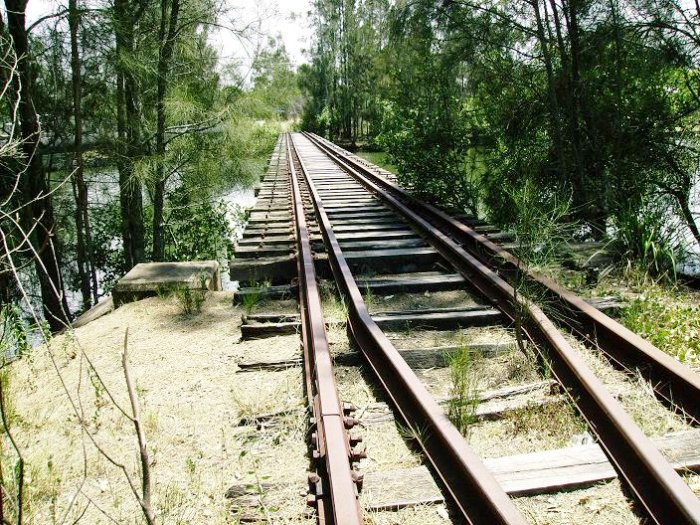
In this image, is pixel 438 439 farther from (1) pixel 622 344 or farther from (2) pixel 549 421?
(1) pixel 622 344

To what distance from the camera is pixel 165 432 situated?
2527mm

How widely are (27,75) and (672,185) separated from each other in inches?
333

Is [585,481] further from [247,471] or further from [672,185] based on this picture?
[672,185]

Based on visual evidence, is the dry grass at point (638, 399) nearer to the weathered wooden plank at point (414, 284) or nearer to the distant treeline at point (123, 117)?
the weathered wooden plank at point (414, 284)

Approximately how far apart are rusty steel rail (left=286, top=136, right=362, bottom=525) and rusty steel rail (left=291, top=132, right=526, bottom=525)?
28cm

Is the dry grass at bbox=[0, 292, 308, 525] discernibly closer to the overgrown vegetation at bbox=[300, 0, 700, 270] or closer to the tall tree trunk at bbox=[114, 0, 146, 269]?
the overgrown vegetation at bbox=[300, 0, 700, 270]

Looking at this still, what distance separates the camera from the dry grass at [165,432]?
2059 millimetres

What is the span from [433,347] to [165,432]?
1525 mm

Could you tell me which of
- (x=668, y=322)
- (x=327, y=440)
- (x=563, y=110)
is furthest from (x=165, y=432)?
(x=563, y=110)

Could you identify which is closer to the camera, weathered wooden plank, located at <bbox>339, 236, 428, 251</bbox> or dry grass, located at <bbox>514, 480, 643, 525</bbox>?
dry grass, located at <bbox>514, 480, 643, 525</bbox>

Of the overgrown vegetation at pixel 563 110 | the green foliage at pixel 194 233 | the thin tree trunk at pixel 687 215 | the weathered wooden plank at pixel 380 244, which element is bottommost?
the green foliage at pixel 194 233

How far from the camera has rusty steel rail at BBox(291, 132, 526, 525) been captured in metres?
1.78

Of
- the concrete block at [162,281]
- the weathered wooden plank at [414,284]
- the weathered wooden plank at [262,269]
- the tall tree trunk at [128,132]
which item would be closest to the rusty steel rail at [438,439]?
the weathered wooden plank at [414,284]

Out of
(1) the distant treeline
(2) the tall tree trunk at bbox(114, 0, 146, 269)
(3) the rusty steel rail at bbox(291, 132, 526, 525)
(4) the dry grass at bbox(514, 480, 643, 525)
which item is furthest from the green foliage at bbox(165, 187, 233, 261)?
(4) the dry grass at bbox(514, 480, 643, 525)
